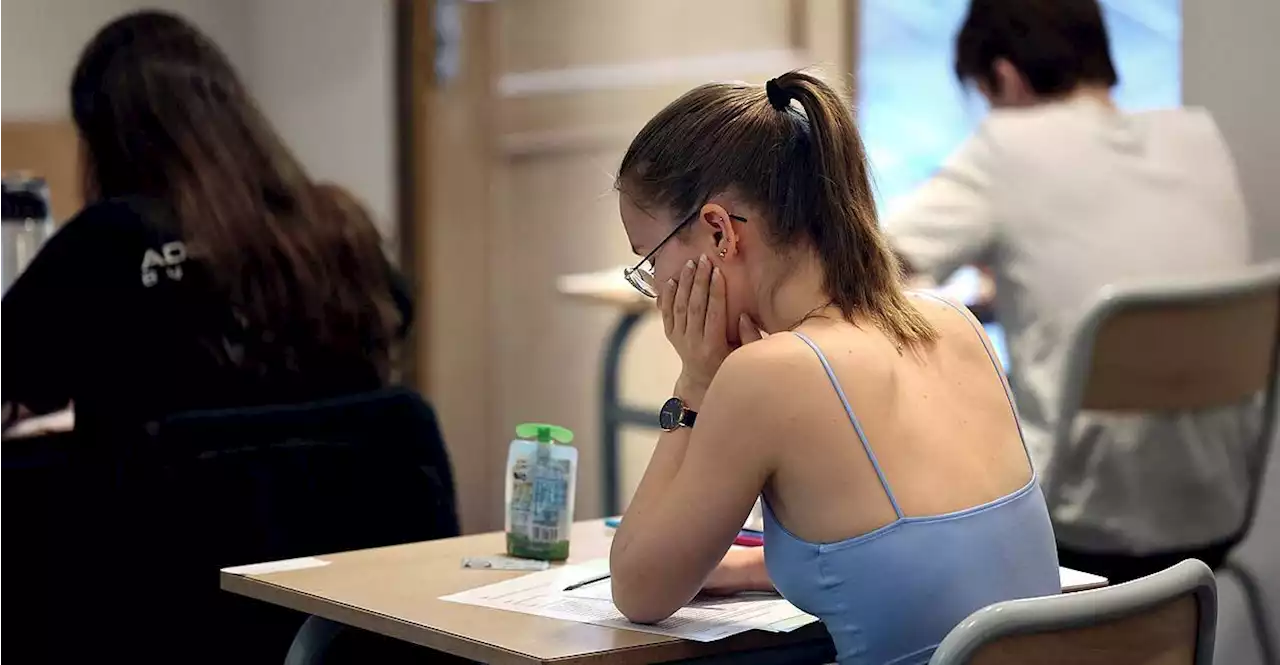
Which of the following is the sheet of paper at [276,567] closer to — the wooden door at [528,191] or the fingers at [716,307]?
the fingers at [716,307]

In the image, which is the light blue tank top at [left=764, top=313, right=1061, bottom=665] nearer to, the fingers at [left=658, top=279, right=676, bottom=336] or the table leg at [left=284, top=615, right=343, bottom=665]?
the fingers at [left=658, top=279, right=676, bottom=336]

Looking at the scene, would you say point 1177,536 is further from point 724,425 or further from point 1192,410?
point 724,425

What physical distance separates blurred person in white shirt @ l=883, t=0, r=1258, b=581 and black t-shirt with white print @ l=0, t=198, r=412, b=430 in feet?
3.44

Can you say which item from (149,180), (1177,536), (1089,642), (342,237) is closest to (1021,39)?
(1177,536)

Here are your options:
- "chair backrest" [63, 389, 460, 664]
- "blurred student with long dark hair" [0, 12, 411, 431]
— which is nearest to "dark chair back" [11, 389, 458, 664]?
"chair backrest" [63, 389, 460, 664]

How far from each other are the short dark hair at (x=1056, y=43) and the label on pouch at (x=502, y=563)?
1296 millimetres

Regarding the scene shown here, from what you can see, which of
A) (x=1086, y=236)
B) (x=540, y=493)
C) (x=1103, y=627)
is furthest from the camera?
(x=1086, y=236)

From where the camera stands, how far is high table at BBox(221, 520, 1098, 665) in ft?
4.06

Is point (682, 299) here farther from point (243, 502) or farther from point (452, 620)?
point (243, 502)

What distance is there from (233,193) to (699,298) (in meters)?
Answer: 0.97

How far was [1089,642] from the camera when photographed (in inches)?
44.6

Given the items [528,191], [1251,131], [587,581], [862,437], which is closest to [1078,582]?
[862,437]

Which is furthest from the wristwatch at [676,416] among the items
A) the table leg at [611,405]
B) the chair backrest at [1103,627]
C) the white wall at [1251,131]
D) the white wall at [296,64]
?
the white wall at [296,64]

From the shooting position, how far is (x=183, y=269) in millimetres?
2045
